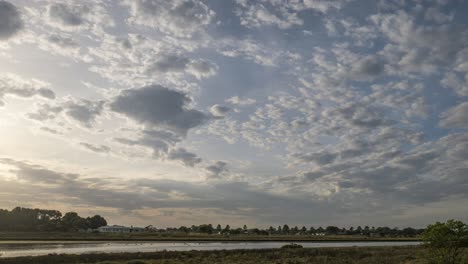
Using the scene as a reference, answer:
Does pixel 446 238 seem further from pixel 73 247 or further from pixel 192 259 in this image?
pixel 73 247

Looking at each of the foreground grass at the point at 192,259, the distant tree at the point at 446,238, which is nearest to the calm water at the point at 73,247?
the foreground grass at the point at 192,259

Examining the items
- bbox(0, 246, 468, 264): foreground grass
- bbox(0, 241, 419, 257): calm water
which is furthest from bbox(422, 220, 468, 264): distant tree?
bbox(0, 241, 419, 257): calm water

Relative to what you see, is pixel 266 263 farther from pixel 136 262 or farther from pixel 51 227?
pixel 51 227

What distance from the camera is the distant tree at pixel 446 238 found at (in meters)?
30.5

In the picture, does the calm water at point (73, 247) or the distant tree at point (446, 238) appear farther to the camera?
the calm water at point (73, 247)

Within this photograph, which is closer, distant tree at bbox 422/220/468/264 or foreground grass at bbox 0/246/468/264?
distant tree at bbox 422/220/468/264

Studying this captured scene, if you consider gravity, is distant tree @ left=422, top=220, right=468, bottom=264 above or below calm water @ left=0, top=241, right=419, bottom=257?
above

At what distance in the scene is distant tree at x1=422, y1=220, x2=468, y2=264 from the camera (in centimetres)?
3045

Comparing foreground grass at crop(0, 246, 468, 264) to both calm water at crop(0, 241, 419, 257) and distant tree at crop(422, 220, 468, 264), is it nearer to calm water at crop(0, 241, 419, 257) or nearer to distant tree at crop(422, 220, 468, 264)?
calm water at crop(0, 241, 419, 257)

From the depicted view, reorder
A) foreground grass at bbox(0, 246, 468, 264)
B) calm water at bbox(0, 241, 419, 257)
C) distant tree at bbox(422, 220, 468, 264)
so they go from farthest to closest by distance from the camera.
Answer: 1. calm water at bbox(0, 241, 419, 257)
2. foreground grass at bbox(0, 246, 468, 264)
3. distant tree at bbox(422, 220, 468, 264)

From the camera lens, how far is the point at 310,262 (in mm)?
53719

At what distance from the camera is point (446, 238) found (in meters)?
30.6

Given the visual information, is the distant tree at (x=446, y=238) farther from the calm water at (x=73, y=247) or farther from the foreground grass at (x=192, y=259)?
the calm water at (x=73, y=247)

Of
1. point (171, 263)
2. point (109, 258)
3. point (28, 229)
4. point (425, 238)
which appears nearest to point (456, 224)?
point (425, 238)
